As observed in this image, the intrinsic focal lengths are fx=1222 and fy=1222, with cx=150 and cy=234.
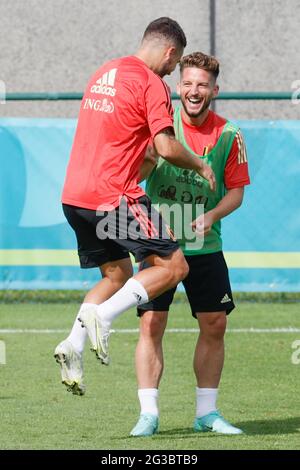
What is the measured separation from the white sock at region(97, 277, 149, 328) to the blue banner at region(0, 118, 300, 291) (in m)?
5.68

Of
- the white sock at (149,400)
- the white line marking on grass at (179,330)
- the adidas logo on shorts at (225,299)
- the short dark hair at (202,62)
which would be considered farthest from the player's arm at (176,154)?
the white line marking on grass at (179,330)

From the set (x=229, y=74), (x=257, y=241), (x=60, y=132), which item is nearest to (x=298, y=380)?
(x=257, y=241)

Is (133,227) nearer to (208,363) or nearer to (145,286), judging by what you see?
(145,286)

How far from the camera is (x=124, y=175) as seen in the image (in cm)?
664

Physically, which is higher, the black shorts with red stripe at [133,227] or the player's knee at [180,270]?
the black shorts with red stripe at [133,227]

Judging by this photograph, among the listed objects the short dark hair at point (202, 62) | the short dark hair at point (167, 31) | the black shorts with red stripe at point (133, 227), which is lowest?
the black shorts with red stripe at point (133, 227)

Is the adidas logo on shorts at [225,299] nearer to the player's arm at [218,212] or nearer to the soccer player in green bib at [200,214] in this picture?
the soccer player in green bib at [200,214]

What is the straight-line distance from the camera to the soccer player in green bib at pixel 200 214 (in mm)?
7000

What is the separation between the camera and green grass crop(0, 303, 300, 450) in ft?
21.7

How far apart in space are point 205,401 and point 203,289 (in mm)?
655

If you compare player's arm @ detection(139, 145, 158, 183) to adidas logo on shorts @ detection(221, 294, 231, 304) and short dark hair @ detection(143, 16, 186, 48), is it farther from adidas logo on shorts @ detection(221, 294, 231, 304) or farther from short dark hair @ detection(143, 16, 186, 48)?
adidas logo on shorts @ detection(221, 294, 231, 304)

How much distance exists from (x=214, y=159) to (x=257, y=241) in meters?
5.19

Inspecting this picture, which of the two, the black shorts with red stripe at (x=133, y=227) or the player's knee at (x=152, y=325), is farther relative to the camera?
the player's knee at (x=152, y=325)

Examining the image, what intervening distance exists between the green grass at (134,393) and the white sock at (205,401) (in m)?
0.14
